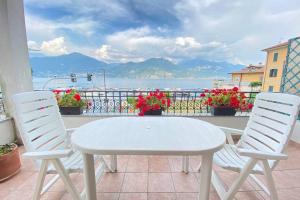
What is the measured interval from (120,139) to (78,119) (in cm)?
196

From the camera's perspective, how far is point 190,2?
3008mm

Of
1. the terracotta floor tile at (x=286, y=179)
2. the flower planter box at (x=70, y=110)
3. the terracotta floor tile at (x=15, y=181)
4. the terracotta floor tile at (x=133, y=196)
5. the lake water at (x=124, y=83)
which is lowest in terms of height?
the terracotta floor tile at (x=15, y=181)

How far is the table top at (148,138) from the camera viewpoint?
0.88 metres

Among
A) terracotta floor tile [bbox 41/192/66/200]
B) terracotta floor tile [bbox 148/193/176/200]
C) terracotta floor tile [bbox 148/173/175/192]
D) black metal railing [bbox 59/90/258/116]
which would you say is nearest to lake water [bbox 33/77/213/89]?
black metal railing [bbox 59/90/258/116]

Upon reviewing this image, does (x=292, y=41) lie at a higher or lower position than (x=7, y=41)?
higher

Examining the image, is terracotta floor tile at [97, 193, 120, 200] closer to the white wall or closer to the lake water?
the lake water

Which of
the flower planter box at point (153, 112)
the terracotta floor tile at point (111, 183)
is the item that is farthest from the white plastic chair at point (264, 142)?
the flower planter box at point (153, 112)

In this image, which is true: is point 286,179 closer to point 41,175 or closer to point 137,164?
point 137,164

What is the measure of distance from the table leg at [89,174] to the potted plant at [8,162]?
131cm

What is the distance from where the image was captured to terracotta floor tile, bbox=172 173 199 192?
1549 millimetres

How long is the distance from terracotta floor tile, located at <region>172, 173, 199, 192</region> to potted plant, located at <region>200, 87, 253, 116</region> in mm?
1295

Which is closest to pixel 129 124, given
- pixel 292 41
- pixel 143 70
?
pixel 143 70

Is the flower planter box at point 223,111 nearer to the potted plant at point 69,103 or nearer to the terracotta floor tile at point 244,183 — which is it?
the terracotta floor tile at point 244,183

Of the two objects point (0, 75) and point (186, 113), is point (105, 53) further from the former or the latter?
point (186, 113)
